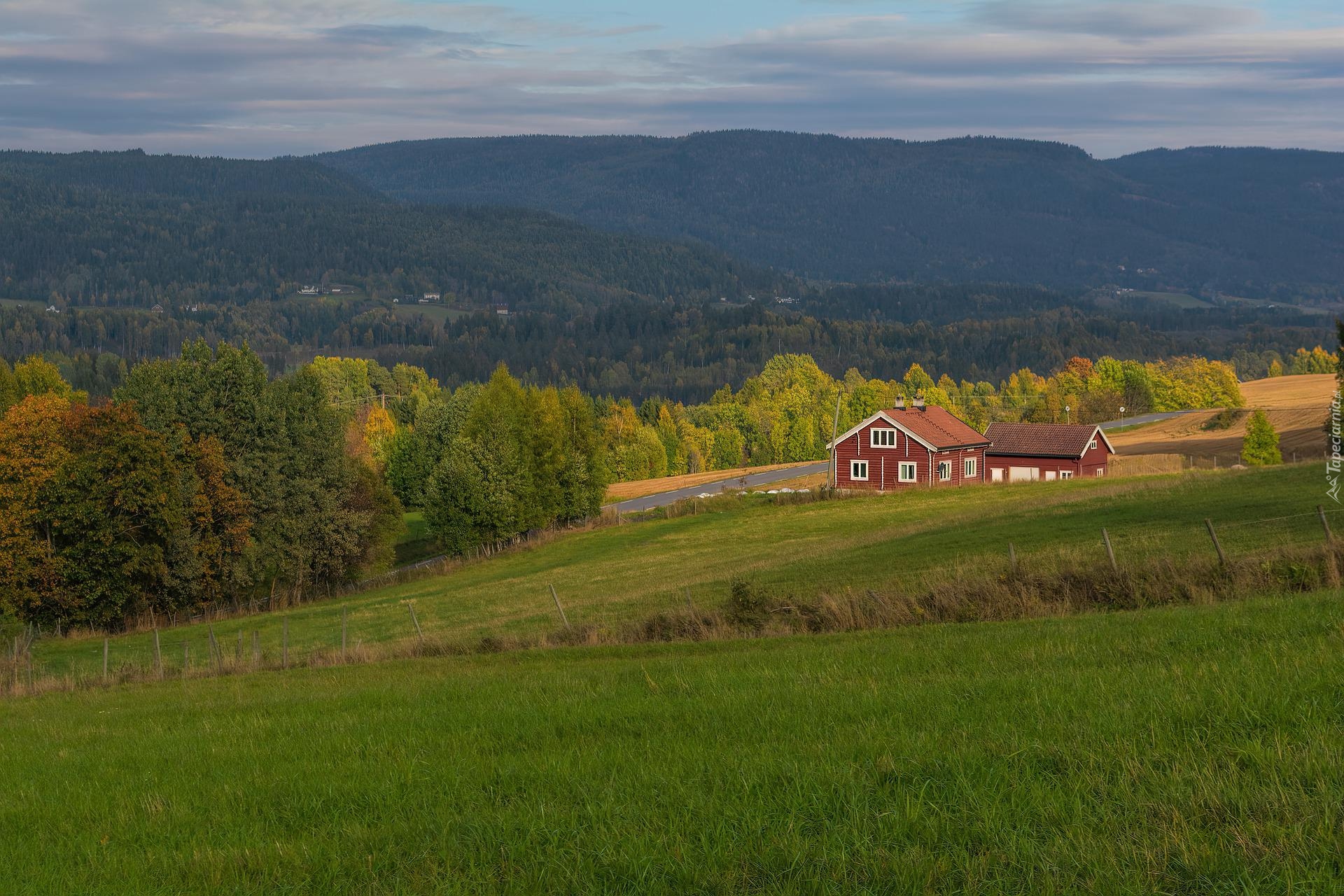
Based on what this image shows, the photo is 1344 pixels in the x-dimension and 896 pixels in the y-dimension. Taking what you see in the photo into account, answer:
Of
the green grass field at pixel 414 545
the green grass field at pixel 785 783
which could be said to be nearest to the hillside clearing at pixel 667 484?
the green grass field at pixel 414 545

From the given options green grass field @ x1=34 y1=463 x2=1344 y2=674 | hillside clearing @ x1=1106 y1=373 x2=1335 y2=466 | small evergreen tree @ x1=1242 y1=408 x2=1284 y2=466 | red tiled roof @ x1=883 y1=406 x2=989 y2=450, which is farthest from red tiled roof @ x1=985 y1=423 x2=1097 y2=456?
hillside clearing @ x1=1106 y1=373 x2=1335 y2=466

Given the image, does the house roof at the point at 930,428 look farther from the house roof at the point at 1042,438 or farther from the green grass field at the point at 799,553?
the green grass field at the point at 799,553

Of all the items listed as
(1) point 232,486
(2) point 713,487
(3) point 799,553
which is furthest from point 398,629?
(2) point 713,487

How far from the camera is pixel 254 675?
23.3 meters

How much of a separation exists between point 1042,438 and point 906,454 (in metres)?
11.6

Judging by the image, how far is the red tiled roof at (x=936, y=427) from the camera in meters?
76.4

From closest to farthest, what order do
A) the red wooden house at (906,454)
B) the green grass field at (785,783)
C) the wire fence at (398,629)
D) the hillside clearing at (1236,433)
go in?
the green grass field at (785,783), the wire fence at (398,629), the red wooden house at (906,454), the hillside clearing at (1236,433)

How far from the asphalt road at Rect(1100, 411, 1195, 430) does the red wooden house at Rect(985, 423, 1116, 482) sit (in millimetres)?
64864

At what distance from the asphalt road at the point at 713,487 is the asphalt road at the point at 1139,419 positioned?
38414 millimetres

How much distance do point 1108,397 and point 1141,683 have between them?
A: 163m

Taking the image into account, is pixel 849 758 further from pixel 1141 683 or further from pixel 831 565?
pixel 831 565

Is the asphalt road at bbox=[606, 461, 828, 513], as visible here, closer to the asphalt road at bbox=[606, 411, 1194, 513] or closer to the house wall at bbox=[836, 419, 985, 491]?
the asphalt road at bbox=[606, 411, 1194, 513]

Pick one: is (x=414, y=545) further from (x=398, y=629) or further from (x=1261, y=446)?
(x=1261, y=446)

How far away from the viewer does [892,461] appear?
77188 millimetres
